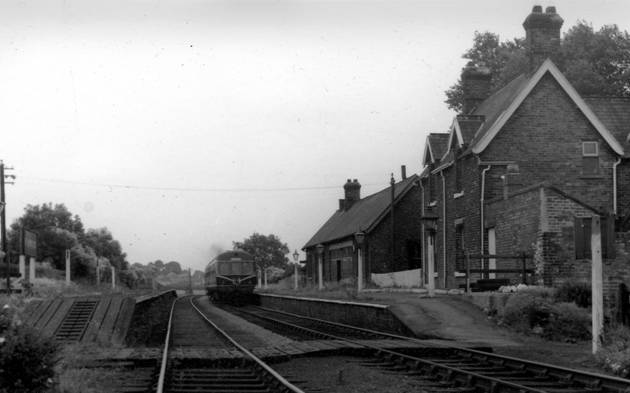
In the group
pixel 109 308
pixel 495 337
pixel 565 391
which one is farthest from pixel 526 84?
pixel 565 391

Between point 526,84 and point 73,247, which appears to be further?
point 73,247

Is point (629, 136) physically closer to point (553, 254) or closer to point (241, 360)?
point (553, 254)

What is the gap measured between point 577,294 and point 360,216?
28253 millimetres

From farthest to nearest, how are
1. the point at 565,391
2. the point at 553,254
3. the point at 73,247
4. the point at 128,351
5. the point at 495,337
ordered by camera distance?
the point at 73,247 → the point at 553,254 → the point at 495,337 → the point at 128,351 → the point at 565,391

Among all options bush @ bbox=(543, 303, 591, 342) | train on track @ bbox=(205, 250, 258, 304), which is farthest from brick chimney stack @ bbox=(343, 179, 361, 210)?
bush @ bbox=(543, 303, 591, 342)

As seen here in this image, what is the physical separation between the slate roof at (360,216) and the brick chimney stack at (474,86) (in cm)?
624

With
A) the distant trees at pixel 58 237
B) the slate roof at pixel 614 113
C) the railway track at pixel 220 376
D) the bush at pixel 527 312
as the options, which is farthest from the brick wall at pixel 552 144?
the distant trees at pixel 58 237

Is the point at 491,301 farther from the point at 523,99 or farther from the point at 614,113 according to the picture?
the point at 614,113

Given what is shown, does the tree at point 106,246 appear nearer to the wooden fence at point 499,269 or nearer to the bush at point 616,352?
the wooden fence at point 499,269

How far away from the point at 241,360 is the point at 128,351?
222 centimetres

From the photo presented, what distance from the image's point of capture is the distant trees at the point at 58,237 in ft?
190

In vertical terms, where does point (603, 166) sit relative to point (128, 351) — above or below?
above

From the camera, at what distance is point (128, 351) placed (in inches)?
541

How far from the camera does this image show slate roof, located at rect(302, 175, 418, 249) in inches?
1633
